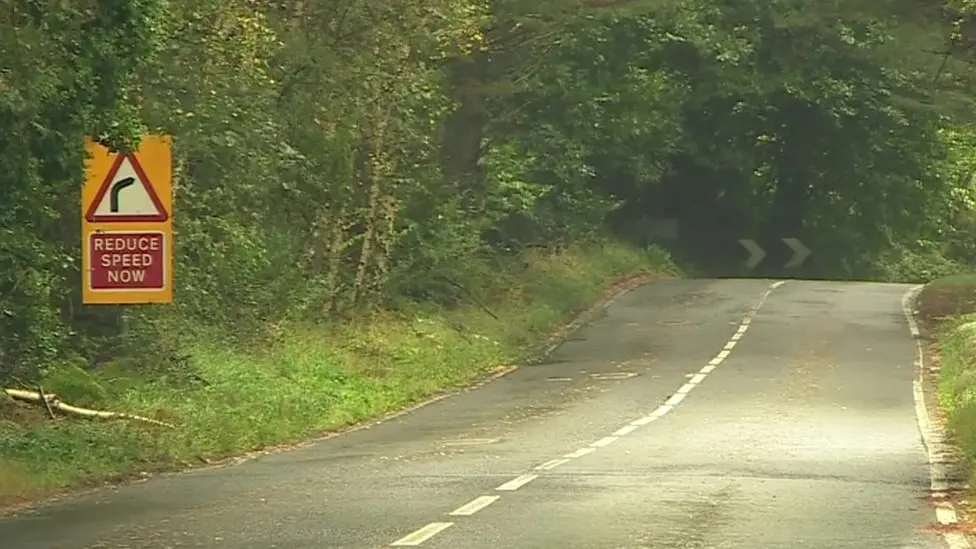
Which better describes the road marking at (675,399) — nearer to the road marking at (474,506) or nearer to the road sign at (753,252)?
the road marking at (474,506)

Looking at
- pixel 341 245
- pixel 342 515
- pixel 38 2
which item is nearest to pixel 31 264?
pixel 38 2

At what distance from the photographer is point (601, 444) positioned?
18875 millimetres

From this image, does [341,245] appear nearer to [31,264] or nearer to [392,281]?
[392,281]

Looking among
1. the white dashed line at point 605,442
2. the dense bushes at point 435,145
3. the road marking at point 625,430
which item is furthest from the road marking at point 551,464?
the dense bushes at point 435,145

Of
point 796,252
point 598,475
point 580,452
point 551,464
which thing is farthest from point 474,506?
point 796,252

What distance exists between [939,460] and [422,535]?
24.8ft

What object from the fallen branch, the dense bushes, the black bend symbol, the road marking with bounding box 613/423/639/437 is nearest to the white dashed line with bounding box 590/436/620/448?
the road marking with bounding box 613/423/639/437

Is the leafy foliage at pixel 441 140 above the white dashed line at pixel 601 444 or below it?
above

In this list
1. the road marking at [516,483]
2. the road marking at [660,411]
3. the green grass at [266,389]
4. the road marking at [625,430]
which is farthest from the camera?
the road marking at [660,411]

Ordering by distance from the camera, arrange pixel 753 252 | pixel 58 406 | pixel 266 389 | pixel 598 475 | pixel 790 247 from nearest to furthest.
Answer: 1. pixel 598 475
2. pixel 58 406
3. pixel 266 389
4. pixel 790 247
5. pixel 753 252

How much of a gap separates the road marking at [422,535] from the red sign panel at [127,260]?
600cm

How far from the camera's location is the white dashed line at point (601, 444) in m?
11.8

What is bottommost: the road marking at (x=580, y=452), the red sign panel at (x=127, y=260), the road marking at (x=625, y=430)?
the road marking at (x=625, y=430)

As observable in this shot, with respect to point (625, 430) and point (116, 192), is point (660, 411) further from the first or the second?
point (116, 192)
